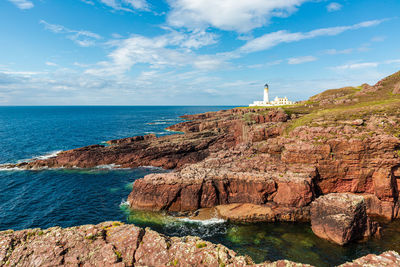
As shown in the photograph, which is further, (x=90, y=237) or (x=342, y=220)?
(x=342, y=220)

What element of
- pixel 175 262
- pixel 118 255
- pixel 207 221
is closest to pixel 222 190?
pixel 207 221

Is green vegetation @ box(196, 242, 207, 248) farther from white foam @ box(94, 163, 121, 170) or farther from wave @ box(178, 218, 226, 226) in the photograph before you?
white foam @ box(94, 163, 121, 170)

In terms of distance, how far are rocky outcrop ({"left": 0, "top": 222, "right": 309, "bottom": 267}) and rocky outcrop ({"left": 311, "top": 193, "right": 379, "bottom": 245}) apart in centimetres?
1570

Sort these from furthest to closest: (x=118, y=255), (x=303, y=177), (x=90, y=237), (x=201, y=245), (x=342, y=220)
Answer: (x=303, y=177) → (x=342, y=220) → (x=90, y=237) → (x=201, y=245) → (x=118, y=255)

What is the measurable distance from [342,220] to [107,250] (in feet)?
72.0

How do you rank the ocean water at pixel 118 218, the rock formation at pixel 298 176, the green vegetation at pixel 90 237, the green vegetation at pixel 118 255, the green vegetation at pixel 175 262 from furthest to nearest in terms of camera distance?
the rock formation at pixel 298 176, the ocean water at pixel 118 218, the green vegetation at pixel 90 237, the green vegetation at pixel 118 255, the green vegetation at pixel 175 262

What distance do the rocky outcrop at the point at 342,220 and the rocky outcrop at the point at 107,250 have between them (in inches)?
618

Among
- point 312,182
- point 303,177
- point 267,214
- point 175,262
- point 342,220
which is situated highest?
point 175,262

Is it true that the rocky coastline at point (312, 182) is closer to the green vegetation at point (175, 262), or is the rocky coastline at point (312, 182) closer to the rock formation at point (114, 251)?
the rock formation at point (114, 251)

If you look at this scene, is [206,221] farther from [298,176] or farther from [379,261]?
[379,261]

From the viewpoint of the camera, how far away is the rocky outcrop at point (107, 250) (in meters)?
10.2

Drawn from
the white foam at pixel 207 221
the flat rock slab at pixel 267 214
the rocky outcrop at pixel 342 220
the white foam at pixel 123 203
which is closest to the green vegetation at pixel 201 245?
the white foam at pixel 207 221

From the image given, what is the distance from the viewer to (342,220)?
20938mm

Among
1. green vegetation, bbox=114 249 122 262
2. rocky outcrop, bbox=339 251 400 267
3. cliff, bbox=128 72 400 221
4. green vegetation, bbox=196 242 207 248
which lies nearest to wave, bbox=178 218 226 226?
cliff, bbox=128 72 400 221
